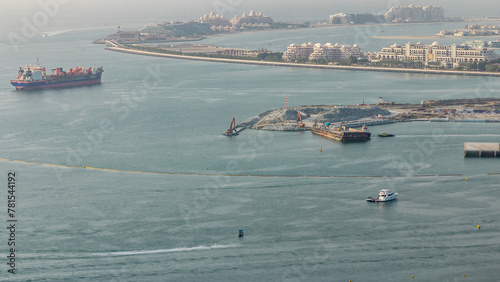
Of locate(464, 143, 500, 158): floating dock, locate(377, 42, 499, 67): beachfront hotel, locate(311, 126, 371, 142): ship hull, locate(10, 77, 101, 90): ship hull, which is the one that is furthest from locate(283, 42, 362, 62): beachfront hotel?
locate(464, 143, 500, 158): floating dock

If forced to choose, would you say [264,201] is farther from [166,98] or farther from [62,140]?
[166,98]

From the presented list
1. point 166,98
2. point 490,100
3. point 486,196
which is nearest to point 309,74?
point 166,98

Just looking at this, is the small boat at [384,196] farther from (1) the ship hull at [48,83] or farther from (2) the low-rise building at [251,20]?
(2) the low-rise building at [251,20]

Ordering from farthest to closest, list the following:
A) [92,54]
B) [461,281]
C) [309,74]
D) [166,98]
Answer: [92,54]
[309,74]
[166,98]
[461,281]

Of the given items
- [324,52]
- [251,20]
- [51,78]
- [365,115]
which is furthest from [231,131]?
[251,20]

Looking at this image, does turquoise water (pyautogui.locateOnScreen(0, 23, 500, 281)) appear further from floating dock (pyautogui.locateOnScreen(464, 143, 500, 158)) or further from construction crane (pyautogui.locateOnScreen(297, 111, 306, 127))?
construction crane (pyautogui.locateOnScreen(297, 111, 306, 127))

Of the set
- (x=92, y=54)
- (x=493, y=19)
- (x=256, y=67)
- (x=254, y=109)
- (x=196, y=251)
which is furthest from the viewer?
(x=493, y=19)

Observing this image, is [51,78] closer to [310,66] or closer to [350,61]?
[310,66]
